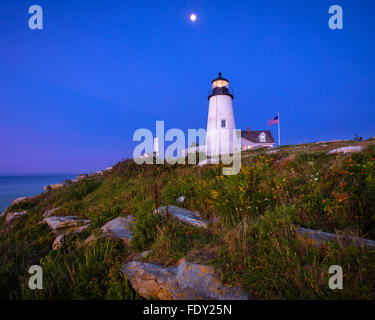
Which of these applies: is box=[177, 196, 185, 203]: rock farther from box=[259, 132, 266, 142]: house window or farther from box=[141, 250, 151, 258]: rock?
box=[259, 132, 266, 142]: house window

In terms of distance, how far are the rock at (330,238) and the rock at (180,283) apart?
130cm

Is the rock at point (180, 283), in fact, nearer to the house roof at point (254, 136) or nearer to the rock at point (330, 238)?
the rock at point (330, 238)

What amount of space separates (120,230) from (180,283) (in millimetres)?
2279

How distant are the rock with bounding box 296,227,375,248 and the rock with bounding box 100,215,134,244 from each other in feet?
10.8

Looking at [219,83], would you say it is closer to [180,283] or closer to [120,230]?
[120,230]

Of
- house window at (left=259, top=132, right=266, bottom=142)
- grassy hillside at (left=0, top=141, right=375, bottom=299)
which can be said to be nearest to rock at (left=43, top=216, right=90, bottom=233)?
grassy hillside at (left=0, top=141, right=375, bottom=299)

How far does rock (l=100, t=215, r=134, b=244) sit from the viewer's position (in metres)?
3.97

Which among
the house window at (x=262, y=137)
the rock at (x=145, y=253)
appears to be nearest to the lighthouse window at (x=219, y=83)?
the house window at (x=262, y=137)

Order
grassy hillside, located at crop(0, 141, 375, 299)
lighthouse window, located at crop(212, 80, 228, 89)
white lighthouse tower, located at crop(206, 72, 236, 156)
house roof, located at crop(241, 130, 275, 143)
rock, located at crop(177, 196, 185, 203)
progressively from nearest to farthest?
1. grassy hillside, located at crop(0, 141, 375, 299)
2. rock, located at crop(177, 196, 185, 203)
3. white lighthouse tower, located at crop(206, 72, 236, 156)
4. lighthouse window, located at crop(212, 80, 228, 89)
5. house roof, located at crop(241, 130, 275, 143)

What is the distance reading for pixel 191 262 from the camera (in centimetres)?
282

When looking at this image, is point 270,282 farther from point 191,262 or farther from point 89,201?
point 89,201

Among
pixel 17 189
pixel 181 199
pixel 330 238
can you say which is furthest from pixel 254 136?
pixel 17 189

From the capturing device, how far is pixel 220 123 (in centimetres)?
2520

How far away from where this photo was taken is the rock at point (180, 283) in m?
2.43
